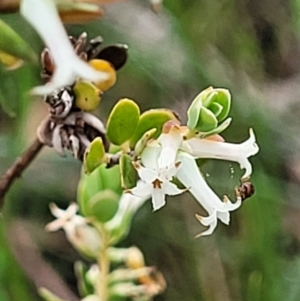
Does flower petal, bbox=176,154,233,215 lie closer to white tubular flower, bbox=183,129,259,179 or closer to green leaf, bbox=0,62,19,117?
white tubular flower, bbox=183,129,259,179

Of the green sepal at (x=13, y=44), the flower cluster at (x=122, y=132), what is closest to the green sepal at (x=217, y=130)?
the flower cluster at (x=122, y=132)

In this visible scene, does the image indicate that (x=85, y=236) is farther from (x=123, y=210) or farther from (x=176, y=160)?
(x=176, y=160)

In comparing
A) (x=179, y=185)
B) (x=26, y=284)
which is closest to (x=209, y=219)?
(x=179, y=185)

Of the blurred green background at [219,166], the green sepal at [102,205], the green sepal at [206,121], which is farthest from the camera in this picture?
the blurred green background at [219,166]

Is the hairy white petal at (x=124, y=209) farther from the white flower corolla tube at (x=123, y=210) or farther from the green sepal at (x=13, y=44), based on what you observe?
the green sepal at (x=13, y=44)

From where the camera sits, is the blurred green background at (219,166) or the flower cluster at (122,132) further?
the blurred green background at (219,166)
